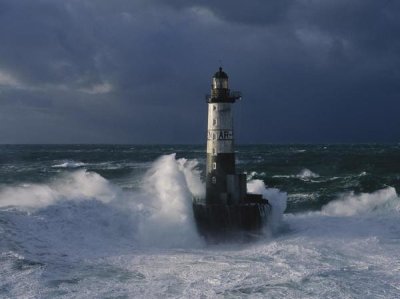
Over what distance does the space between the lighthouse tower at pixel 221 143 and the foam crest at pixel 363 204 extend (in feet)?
21.1

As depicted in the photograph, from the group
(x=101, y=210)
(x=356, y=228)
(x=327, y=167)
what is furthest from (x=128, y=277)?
(x=327, y=167)

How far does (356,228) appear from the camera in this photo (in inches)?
741

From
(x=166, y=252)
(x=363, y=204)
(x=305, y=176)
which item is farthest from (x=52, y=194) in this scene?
(x=305, y=176)

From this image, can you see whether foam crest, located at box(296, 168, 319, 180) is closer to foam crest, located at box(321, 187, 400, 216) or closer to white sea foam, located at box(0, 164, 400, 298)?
foam crest, located at box(321, 187, 400, 216)

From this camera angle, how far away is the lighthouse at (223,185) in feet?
60.0

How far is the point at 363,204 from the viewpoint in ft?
80.2

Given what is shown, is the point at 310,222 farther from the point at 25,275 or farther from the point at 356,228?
the point at 25,275

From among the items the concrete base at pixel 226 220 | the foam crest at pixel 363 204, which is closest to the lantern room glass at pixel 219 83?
the concrete base at pixel 226 220

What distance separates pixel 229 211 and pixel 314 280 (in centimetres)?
651

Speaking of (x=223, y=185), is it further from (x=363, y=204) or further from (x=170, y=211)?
(x=363, y=204)

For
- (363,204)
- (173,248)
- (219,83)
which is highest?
(219,83)

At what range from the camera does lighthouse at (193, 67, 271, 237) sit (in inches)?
720

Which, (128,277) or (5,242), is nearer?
(128,277)

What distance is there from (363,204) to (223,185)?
28.3 ft
